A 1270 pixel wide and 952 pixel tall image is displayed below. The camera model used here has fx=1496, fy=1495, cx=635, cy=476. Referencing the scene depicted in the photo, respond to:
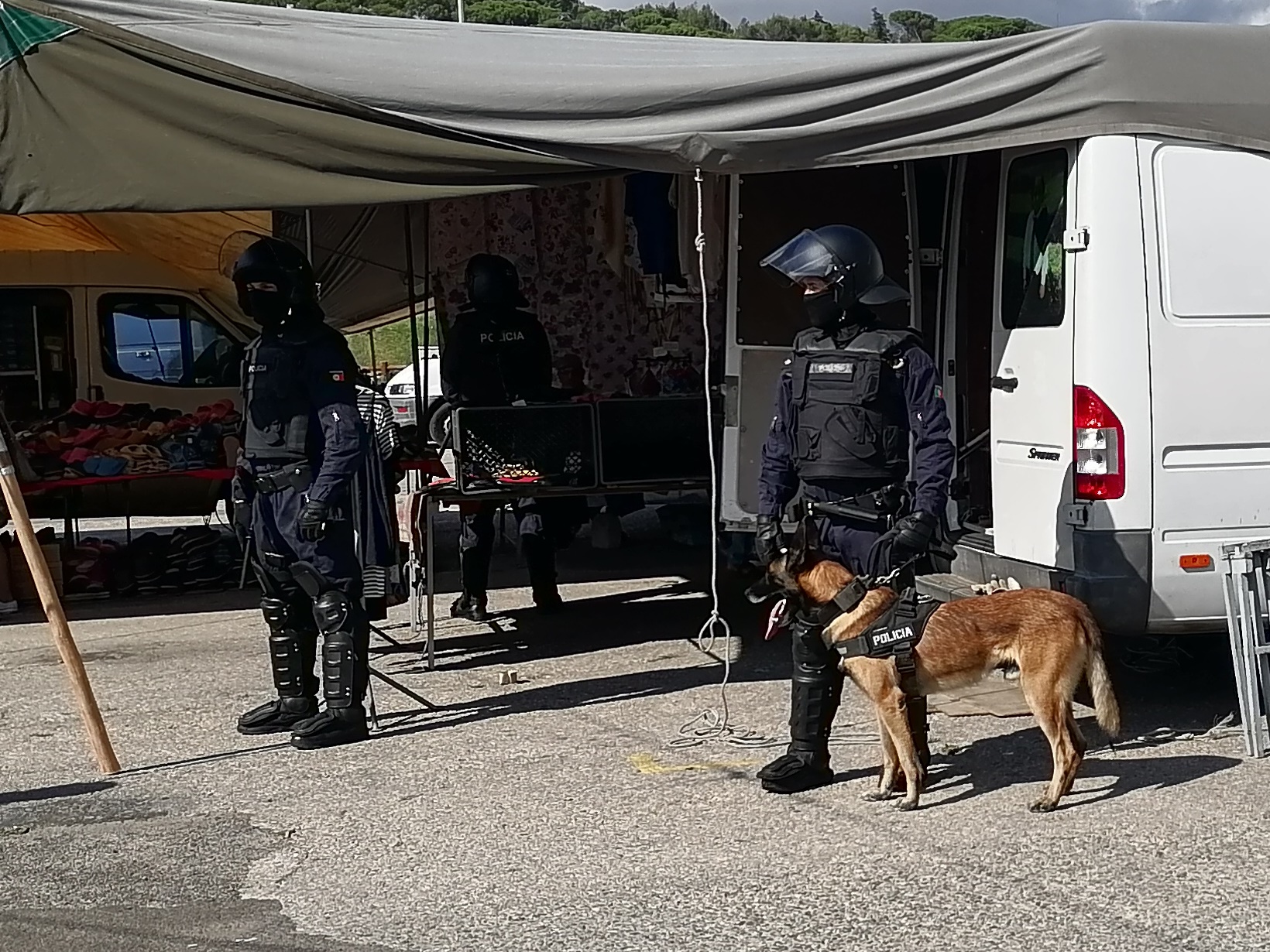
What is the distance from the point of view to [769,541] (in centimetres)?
531

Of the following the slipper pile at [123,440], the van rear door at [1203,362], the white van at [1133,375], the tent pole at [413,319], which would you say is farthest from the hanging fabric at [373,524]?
the slipper pile at [123,440]

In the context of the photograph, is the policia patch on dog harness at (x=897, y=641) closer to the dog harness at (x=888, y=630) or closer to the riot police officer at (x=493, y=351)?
the dog harness at (x=888, y=630)

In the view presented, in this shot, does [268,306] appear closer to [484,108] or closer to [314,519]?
[314,519]

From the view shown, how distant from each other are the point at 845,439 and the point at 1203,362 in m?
1.54

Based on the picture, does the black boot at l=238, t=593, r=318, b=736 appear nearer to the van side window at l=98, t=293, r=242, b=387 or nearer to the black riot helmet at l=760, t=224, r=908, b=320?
the black riot helmet at l=760, t=224, r=908, b=320

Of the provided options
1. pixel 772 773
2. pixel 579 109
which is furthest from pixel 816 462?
pixel 579 109

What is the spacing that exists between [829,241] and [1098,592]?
66.9 inches

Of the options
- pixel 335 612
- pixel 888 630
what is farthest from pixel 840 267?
pixel 335 612

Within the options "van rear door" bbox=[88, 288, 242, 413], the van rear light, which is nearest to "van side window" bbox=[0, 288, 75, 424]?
"van rear door" bbox=[88, 288, 242, 413]

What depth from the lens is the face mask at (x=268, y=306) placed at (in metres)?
6.29

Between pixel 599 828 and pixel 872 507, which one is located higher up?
pixel 872 507

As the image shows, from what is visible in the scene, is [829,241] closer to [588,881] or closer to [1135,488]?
[1135,488]

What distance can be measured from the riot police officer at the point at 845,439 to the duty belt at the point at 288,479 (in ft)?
6.39

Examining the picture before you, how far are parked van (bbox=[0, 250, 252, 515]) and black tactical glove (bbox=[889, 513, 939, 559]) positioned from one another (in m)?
7.49
